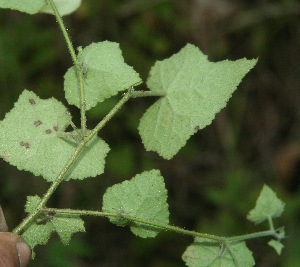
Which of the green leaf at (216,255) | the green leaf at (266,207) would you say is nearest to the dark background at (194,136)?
the green leaf at (266,207)

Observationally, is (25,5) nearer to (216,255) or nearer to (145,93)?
(145,93)

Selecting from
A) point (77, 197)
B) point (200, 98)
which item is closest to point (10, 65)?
point (77, 197)

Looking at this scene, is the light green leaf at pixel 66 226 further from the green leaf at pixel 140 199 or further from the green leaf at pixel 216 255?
the green leaf at pixel 216 255

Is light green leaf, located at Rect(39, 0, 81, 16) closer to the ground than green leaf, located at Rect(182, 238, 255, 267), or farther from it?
farther from it

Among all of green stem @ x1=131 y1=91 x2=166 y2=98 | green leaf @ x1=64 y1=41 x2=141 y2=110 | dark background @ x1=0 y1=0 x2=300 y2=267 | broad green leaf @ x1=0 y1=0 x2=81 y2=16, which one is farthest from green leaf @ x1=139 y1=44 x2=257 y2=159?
dark background @ x1=0 y1=0 x2=300 y2=267

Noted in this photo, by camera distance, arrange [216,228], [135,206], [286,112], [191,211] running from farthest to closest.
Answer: [286,112], [191,211], [216,228], [135,206]

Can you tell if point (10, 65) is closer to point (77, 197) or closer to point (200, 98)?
point (77, 197)

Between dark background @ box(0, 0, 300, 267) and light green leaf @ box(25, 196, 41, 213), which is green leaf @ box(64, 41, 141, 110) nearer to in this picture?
light green leaf @ box(25, 196, 41, 213)
